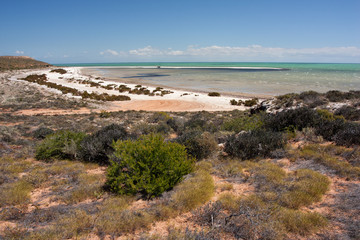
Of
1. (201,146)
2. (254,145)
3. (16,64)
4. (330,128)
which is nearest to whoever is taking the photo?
(254,145)

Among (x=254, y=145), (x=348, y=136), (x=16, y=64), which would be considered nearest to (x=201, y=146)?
(x=254, y=145)

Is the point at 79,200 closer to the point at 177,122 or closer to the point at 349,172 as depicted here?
the point at 349,172

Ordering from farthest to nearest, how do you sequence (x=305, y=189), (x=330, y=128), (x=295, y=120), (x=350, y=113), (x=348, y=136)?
1. (x=350, y=113)
2. (x=295, y=120)
3. (x=330, y=128)
4. (x=348, y=136)
5. (x=305, y=189)

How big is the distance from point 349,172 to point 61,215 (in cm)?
591

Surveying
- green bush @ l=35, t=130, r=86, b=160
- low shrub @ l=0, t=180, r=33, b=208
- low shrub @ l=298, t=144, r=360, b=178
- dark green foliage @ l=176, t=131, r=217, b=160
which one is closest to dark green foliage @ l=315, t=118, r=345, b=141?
low shrub @ l=298, t=144, r=360, b=178

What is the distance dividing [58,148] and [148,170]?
4318 mm

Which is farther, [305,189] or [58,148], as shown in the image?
[58,148]

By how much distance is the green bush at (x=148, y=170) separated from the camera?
4465 millimetres

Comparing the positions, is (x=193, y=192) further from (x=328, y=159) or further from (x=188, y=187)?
(x=328, y=159)

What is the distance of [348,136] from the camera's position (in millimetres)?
6301

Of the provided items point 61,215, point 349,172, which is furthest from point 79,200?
point 349,172

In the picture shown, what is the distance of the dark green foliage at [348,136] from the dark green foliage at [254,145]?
154cm

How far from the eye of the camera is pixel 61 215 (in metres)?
3.79

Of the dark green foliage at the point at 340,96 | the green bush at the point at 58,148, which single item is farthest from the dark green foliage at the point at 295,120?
the green bush at the point at 58,148
